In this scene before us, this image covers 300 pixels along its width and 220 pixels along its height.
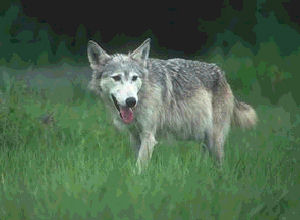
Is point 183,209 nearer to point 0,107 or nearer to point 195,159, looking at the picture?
point 195,159

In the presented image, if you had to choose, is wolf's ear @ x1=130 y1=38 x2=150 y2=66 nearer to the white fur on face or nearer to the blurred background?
the white fur on face

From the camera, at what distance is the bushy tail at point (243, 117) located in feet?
28.2

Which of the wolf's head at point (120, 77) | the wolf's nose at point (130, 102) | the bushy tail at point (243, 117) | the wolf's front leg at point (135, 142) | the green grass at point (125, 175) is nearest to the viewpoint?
the green grass at point (125, 175)

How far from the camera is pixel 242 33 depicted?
1488cm

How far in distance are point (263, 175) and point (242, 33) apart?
8621mm

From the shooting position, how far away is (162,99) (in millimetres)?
7723

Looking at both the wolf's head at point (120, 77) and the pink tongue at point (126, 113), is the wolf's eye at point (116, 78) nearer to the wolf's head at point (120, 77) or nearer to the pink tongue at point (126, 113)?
the wolf's head at point (120, 77)

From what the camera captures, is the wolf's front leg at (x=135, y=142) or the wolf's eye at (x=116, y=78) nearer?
the wolf's eye at (x=116, y=78)

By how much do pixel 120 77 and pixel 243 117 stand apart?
193 cm

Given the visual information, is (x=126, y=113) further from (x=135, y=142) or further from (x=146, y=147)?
(x=135, y=142)

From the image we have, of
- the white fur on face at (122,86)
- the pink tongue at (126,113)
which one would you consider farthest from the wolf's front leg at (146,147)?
the white fur on face at (122,86)

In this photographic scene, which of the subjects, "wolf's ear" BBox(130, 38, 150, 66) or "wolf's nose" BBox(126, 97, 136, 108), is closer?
"wolf's nose" BBox(126, 97, 136, 108)

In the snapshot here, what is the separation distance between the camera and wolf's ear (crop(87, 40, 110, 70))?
7555 millimetres

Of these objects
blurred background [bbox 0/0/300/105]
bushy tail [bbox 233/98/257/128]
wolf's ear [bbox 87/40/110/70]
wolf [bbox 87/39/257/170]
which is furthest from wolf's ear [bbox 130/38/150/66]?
blurred background [bbox 0/0/300/105]
